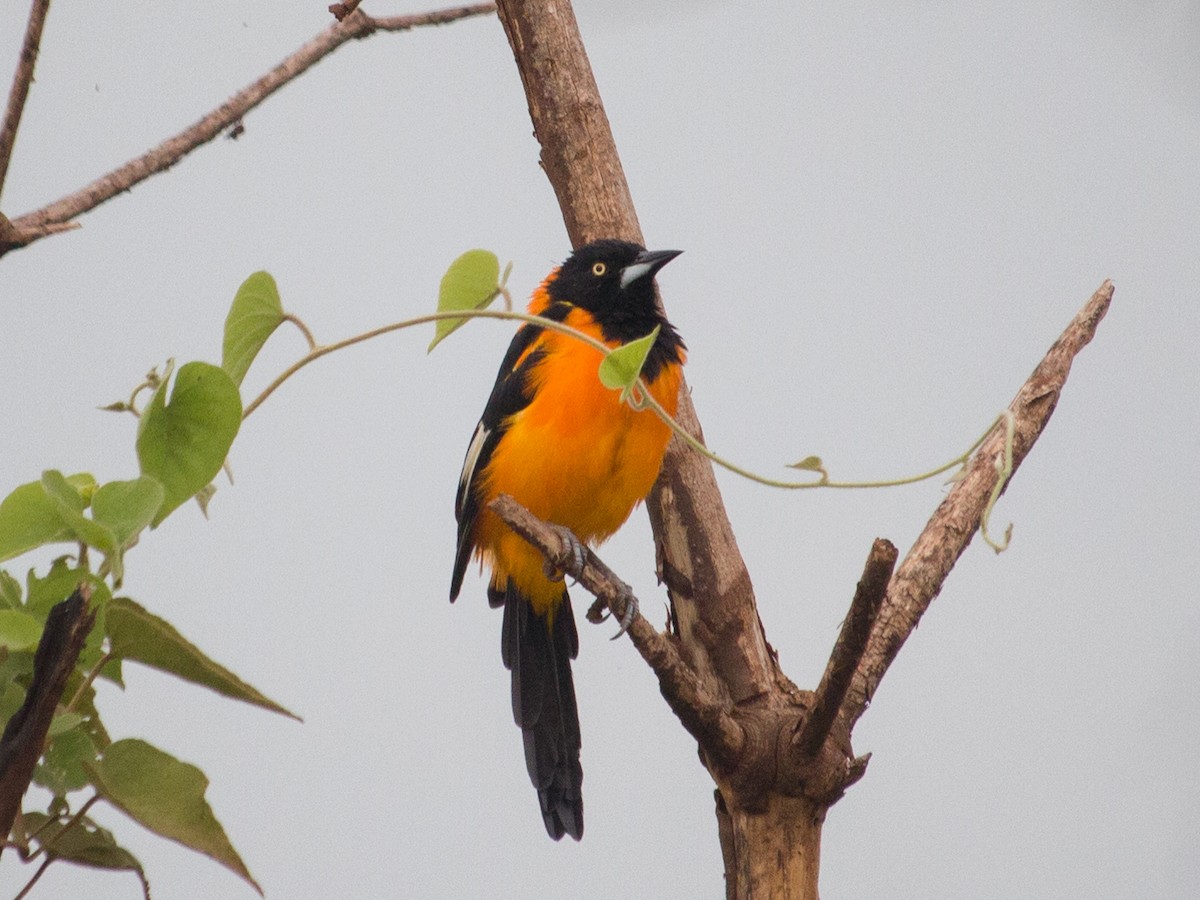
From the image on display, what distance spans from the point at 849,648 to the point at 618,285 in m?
1.05

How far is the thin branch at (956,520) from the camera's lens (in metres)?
2.06

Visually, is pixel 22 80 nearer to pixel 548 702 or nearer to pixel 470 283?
pixel 470 283

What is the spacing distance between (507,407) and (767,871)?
0.99 meters

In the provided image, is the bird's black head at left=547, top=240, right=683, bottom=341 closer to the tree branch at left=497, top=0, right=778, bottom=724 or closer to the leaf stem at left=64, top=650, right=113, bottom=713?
the tree branch at left=497, top=0, right=778, bottom=724

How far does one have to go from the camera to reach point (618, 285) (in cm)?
253

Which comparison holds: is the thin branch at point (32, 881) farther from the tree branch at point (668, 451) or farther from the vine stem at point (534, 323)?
the tree branch at point (668, 451)

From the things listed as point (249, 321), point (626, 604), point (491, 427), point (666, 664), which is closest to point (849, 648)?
point (666, 664)

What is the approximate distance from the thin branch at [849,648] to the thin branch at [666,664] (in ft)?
0.39

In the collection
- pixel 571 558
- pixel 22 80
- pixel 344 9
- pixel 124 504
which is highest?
pixel 344 9

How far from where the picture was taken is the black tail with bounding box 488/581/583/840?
241cm

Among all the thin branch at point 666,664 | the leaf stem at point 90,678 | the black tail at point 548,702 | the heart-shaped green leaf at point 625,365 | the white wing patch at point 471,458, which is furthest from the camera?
the white wing patch at point 471,458

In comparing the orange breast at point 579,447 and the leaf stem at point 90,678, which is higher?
the orange breast at point 579,447

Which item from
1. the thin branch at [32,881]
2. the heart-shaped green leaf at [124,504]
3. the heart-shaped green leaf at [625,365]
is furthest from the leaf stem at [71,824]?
the heart-shaped green leaf at [625,365]

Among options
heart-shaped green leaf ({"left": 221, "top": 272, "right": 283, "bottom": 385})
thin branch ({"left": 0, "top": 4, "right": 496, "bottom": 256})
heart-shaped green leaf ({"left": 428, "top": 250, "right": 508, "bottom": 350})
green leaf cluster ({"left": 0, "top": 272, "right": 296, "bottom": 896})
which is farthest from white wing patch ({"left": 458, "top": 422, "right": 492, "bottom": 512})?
green leaf cluster ({"left": 0, "top": 272, "right": 296, "bottom": 896})
